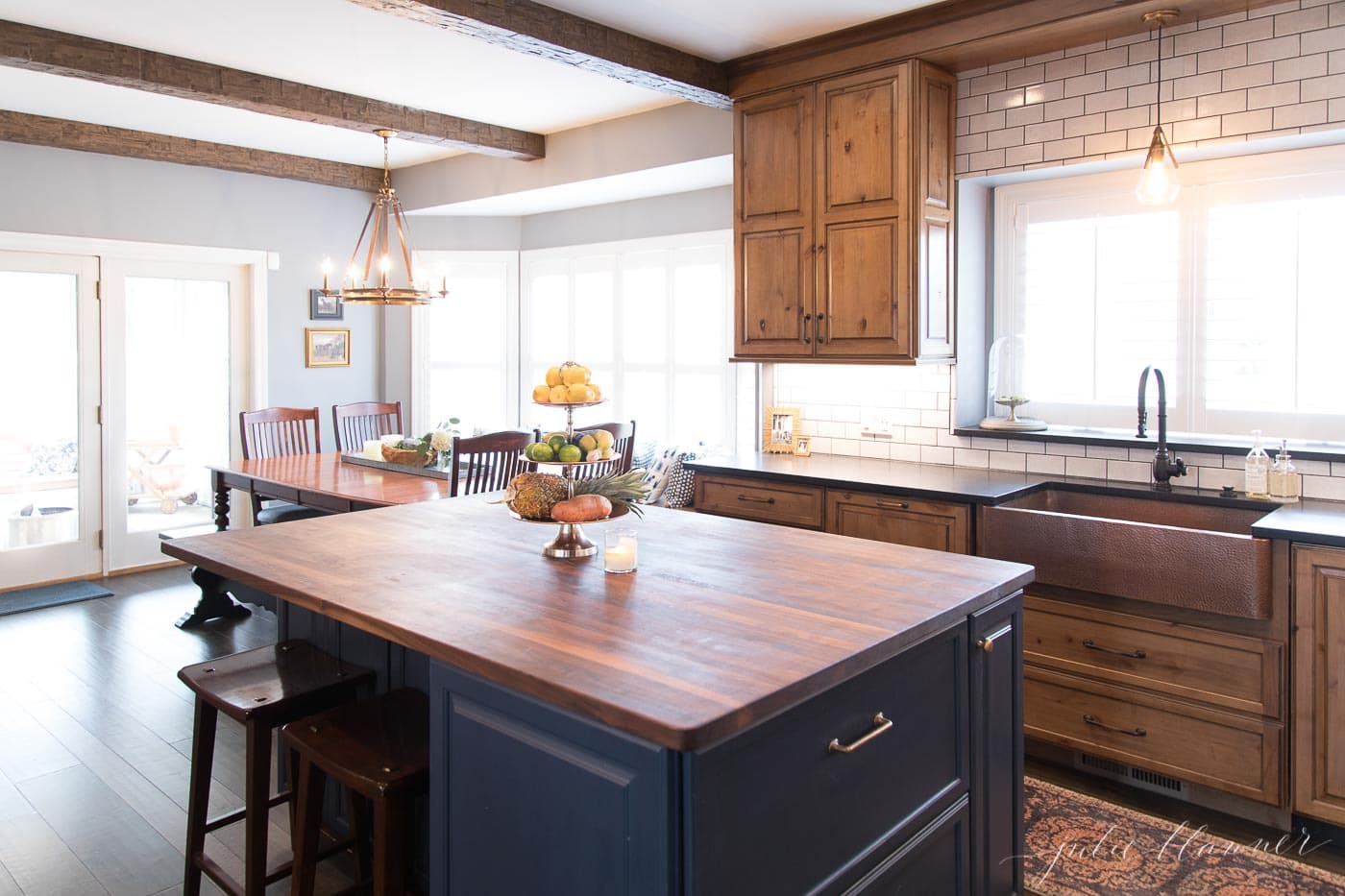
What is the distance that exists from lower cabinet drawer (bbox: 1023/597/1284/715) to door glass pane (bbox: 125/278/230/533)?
18.0ft

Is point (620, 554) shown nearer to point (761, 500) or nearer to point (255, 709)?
point (255, 709)

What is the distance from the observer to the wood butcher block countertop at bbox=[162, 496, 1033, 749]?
58.8 inches

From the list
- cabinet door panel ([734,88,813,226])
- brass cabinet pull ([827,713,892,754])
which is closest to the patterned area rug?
brass cabinet pull ([827,713,892,754])

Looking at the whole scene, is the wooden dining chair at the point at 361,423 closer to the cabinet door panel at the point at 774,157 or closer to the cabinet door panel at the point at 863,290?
the cabinet door panel at the point at 774,157

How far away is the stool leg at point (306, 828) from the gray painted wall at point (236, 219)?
493cm

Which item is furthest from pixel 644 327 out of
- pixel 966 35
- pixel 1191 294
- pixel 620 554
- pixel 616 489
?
pixel 620 554

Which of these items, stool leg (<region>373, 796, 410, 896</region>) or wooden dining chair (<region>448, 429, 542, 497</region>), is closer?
stool leg (<region>373, 796, 410, 896</region>)

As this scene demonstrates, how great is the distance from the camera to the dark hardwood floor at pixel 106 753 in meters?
2.68

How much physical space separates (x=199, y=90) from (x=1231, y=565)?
181 inches

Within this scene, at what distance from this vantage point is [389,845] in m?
1.92

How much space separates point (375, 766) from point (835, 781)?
36.5 inches

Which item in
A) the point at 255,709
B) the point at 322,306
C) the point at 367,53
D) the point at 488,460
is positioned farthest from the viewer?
the point at 322,306

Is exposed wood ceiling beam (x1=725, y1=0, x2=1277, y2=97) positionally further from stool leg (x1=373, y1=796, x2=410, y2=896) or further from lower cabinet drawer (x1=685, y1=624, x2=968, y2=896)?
stool leg (x1=373, y1=796, x2=410, y2=896)

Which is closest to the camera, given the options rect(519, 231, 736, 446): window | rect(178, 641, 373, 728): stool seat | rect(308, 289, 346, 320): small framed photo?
rect(178, 641, 373, 728): stool seat
